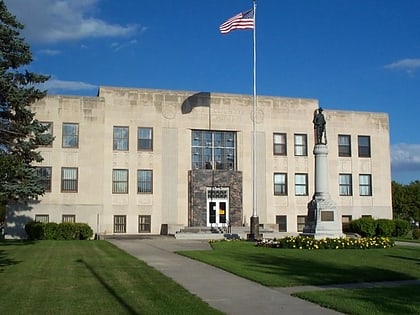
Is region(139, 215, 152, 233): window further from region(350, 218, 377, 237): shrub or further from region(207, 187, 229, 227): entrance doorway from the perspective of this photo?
region(350, 218, 377, 237): shrub

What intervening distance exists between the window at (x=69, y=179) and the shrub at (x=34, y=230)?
4228 mm

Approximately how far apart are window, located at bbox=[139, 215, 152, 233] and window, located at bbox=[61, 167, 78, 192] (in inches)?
224

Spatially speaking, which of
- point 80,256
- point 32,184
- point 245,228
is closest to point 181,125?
point 245,228

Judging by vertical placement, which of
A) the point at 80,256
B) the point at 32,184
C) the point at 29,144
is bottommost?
Answer: the point at 80,256

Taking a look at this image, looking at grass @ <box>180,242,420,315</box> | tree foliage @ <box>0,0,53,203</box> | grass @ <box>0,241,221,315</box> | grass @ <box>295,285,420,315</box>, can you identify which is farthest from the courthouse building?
grass @ <box>295,285,420,315</box>

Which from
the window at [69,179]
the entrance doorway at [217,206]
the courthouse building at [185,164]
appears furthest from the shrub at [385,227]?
the window at [69,179]

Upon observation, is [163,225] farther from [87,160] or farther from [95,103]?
[95,103]

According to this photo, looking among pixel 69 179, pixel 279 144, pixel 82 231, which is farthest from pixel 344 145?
pixel 82 231

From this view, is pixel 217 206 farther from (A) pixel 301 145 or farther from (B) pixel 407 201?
(B) pixel 407 201

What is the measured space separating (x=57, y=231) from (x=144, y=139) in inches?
427

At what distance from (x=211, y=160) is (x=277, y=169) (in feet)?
19.4

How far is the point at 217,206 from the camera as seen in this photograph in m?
44.4

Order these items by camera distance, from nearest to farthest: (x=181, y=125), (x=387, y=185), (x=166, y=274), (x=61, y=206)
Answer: (x=166, y=274) → (x=61, y=206) → (x=181, y=125) → (x=387, y=185)

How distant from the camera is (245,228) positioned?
43312 millimetres
